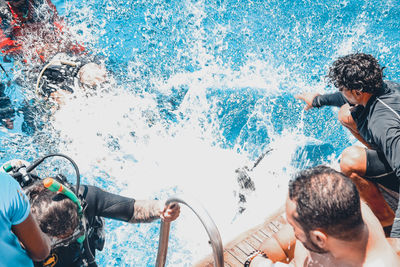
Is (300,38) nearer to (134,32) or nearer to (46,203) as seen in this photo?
(134,32)

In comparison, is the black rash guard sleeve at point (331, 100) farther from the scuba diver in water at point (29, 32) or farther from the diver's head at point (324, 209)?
the scuba diver in water at point (29, 32)

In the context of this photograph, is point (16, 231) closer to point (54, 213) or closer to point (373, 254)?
point (54, 213)

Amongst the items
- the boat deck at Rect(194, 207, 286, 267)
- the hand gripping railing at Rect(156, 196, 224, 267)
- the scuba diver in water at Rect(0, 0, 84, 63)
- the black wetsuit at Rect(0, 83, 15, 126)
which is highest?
the scuba diver in water at Rect(0, 0, 84, 63)

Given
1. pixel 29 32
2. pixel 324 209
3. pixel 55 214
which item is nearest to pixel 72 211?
pixel 55 214

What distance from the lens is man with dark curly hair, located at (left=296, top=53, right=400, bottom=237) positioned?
2.13 m

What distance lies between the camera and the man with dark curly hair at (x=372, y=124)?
2.13 metres

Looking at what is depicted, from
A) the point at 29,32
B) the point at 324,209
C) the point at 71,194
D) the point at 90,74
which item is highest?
the point at 29,32

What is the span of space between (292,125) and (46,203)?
3.85 metres

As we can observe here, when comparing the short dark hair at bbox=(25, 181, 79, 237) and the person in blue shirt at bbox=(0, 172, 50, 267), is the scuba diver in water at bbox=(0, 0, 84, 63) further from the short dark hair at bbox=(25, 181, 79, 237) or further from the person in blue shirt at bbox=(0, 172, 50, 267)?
the person in blue shirt at bbox=(0, 172, 50, 267)

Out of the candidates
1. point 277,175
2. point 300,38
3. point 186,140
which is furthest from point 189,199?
point 300,38

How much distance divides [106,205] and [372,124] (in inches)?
83.7

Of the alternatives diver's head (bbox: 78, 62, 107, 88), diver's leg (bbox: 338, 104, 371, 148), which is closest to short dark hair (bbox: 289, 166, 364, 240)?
diver's leg (bbox: 338, 104, 371, 148)

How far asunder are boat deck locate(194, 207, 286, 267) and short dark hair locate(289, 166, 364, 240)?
130cm

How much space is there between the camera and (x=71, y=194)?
163 cm
